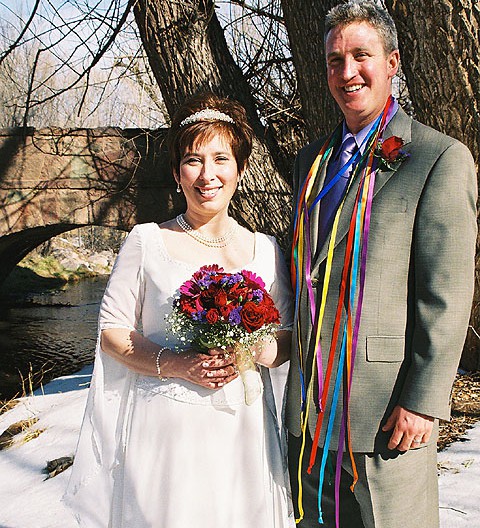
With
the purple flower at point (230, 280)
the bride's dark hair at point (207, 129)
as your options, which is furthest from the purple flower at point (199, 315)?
the bride's dark hair at point (207, 129)

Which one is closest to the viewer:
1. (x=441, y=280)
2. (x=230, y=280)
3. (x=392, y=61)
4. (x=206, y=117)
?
(x=441, y=280)

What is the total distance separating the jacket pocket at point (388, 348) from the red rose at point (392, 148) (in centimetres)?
59

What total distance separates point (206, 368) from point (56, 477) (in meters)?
2.75

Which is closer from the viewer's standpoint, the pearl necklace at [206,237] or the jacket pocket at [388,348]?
the jacket pocket at [388,348]

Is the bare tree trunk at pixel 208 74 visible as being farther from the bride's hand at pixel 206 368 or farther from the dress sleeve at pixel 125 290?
the bride's hand at pixel 206 368

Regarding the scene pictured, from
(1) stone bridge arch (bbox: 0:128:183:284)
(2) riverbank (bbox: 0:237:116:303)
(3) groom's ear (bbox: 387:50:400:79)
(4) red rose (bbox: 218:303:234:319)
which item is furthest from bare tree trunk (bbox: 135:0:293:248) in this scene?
(2) riverbank (bbox: 0:237:116:303)

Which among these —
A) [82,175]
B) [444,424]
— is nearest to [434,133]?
[444,424]

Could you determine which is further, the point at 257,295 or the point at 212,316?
the point at 257,295

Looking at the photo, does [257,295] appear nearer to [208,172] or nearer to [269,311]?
Result: [269,311]

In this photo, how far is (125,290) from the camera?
228 cm

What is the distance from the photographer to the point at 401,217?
207 centimetres

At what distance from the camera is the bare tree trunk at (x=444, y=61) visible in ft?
11.7

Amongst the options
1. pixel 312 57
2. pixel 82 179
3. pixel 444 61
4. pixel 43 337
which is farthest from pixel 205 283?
pixel 43 337

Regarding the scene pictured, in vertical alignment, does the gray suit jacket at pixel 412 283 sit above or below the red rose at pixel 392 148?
below
